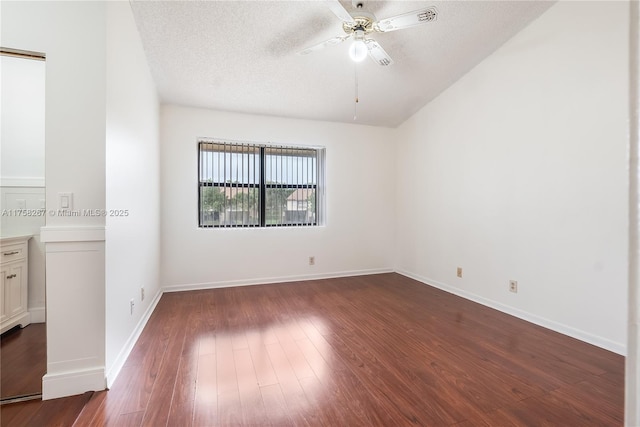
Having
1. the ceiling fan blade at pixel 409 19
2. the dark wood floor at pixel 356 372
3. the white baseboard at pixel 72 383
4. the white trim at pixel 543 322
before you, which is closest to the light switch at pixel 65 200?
the white baseboard at pixel 72 383

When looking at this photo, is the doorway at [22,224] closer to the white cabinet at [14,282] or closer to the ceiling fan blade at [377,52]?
the white cabinet at [14,282]

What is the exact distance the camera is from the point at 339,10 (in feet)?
6.62

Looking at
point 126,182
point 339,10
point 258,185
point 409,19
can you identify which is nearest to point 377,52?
point 409,19

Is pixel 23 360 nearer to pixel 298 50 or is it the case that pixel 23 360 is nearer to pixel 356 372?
pixel 356 372

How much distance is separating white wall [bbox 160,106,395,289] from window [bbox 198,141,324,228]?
166mm

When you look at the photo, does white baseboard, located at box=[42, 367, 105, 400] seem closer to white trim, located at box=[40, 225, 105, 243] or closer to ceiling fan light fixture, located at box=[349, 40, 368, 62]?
white trim, located at box=[40, 225, 105, 243]

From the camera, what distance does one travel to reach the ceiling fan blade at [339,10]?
1.93 metres

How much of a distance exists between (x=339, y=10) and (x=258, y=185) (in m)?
2.61

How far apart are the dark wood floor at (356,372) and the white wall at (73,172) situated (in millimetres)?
287

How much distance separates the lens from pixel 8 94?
1822 mm

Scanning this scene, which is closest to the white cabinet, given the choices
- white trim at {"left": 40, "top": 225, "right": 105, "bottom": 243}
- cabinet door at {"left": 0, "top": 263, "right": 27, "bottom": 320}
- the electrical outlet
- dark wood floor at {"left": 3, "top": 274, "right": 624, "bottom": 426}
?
cabinet door at {"left": 0, "top": 263, "right": 27, "bottom": 320}

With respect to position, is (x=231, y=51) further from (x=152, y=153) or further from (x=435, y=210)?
(x=435, y=210)

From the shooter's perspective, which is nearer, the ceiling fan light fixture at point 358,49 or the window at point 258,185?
the ceiling fan light fixture at point 358,49

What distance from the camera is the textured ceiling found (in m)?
2.44
